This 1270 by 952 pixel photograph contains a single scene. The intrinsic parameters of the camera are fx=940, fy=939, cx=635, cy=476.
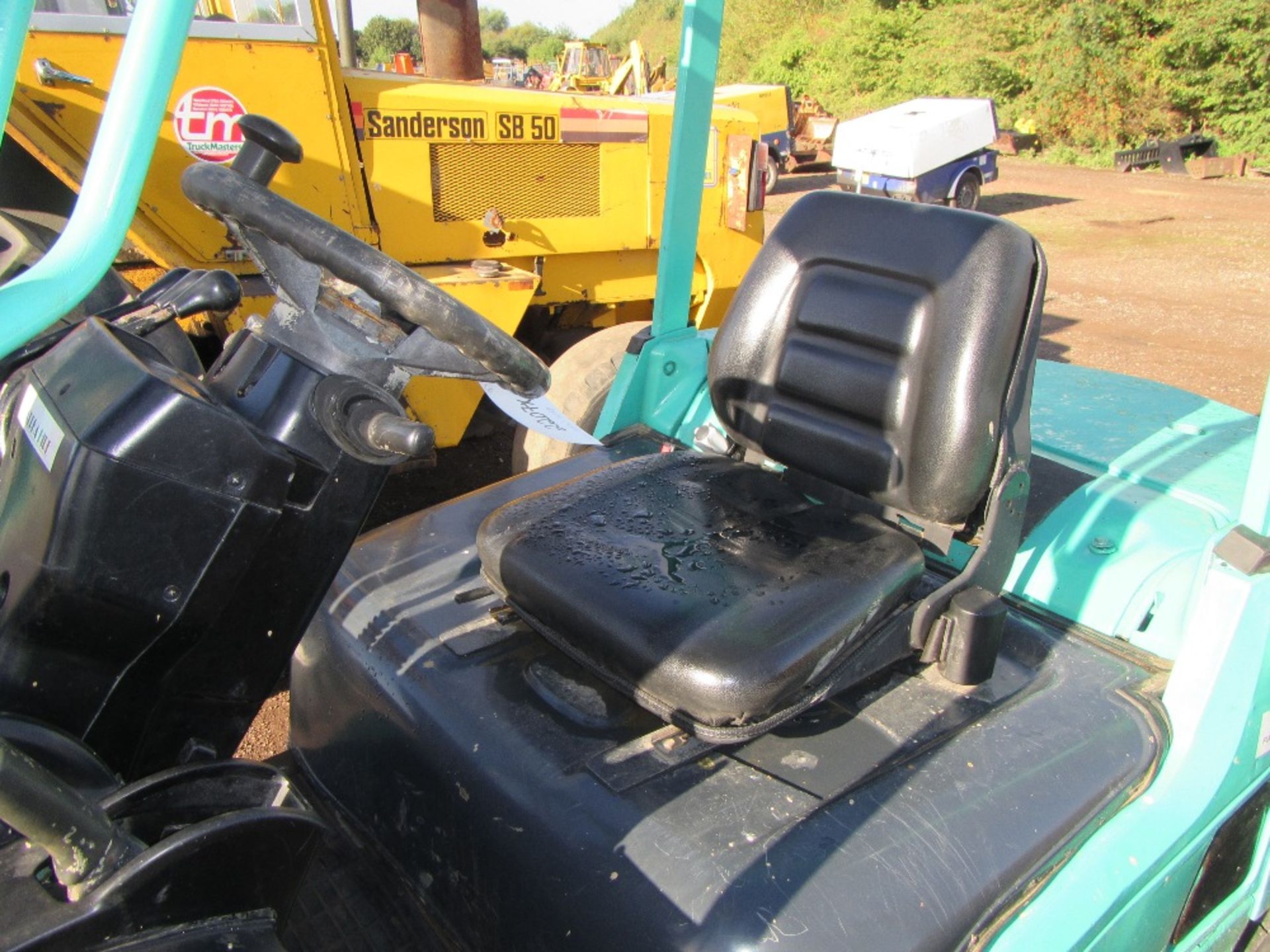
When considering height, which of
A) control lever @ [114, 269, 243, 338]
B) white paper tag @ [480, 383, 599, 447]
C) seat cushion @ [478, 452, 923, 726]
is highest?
control lever @ [114, 269, 243, 338]

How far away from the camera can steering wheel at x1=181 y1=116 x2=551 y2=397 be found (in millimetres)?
987

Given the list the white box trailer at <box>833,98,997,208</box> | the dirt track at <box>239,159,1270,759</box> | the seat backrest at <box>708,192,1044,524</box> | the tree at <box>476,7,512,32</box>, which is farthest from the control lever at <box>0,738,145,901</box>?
the tree at <box>476,7,512,32</box>

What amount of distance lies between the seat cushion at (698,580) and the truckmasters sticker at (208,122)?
5.74 feet

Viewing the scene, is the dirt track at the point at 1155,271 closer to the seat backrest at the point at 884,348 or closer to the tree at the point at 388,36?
the seat backrest at the point at 884,348

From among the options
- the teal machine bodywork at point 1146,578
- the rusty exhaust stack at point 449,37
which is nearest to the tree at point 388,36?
the rusty exhaust stack at point 449,37

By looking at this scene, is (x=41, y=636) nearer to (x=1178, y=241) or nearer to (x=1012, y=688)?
(x=1012, y=688)

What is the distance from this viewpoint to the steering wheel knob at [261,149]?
1053 millimetres

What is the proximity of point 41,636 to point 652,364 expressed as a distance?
4.72 ft

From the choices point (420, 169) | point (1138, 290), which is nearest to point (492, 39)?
point (1138, 290)

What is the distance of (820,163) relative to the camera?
16.7 m

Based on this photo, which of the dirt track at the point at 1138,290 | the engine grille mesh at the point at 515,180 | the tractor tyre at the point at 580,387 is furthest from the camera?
the dirt track at the point at 1138,290

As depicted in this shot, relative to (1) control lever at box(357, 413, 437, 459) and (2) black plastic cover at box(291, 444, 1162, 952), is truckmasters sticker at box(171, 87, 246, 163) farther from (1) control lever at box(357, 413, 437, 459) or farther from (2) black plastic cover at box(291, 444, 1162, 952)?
(1) control lever at box(357, 413, 437, 459)

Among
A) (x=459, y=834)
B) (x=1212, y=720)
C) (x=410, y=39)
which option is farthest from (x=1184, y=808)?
(x=410, y=39)

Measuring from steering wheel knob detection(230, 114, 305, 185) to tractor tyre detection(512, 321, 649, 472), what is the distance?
1615mm
